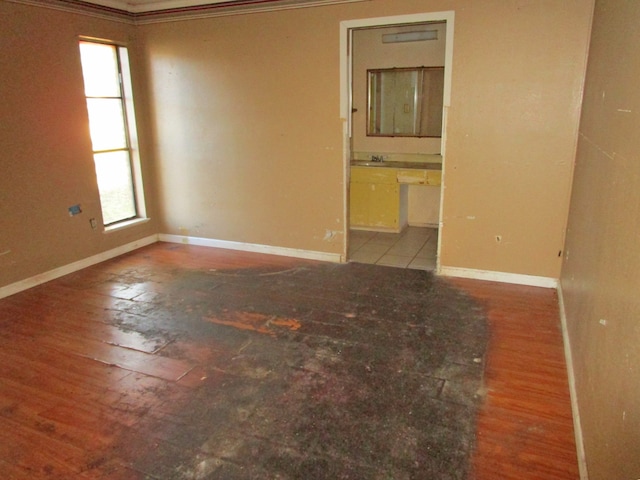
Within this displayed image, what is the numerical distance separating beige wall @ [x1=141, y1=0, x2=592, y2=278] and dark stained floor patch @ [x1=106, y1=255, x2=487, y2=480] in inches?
32.5

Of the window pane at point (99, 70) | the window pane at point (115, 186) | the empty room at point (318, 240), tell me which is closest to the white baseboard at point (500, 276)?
the empty room at point (318, 240)

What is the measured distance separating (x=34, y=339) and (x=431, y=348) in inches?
113

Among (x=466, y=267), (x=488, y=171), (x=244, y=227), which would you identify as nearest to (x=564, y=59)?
(x=488, y=171)

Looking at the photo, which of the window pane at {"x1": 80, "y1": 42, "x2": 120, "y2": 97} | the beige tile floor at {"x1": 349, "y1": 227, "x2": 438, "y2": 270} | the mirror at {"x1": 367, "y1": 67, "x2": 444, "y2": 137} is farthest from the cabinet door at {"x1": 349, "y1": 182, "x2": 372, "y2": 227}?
the window pane at {"x1": 80, "y1": 42, "x2": 120, "y2": 97}

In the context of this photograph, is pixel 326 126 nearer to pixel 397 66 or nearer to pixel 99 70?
pixel 397 66

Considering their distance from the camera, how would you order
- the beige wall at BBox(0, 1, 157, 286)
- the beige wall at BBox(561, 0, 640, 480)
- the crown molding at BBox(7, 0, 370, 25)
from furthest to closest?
the crown molding at BBox(7, 0, 370, 25), the beige wall at BBox(0, 1, 157, 286), the beige wall at BBox(561, 0, 640, 480)

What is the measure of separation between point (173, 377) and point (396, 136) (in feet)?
14.4

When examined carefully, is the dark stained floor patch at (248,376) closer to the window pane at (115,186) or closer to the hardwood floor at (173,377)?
the hardwood floor at (173,377)

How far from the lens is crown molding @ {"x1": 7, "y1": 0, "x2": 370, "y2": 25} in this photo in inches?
167

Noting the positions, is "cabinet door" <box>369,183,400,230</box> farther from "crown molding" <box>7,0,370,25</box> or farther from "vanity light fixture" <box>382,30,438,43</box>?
"crown molding" <box>7,0,370,25</box>

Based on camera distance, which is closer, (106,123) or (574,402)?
(574,402)

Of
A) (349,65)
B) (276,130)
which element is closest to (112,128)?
(276,130)

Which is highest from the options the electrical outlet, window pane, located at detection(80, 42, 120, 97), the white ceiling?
the white ceiling

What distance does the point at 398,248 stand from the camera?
522 centimetres
